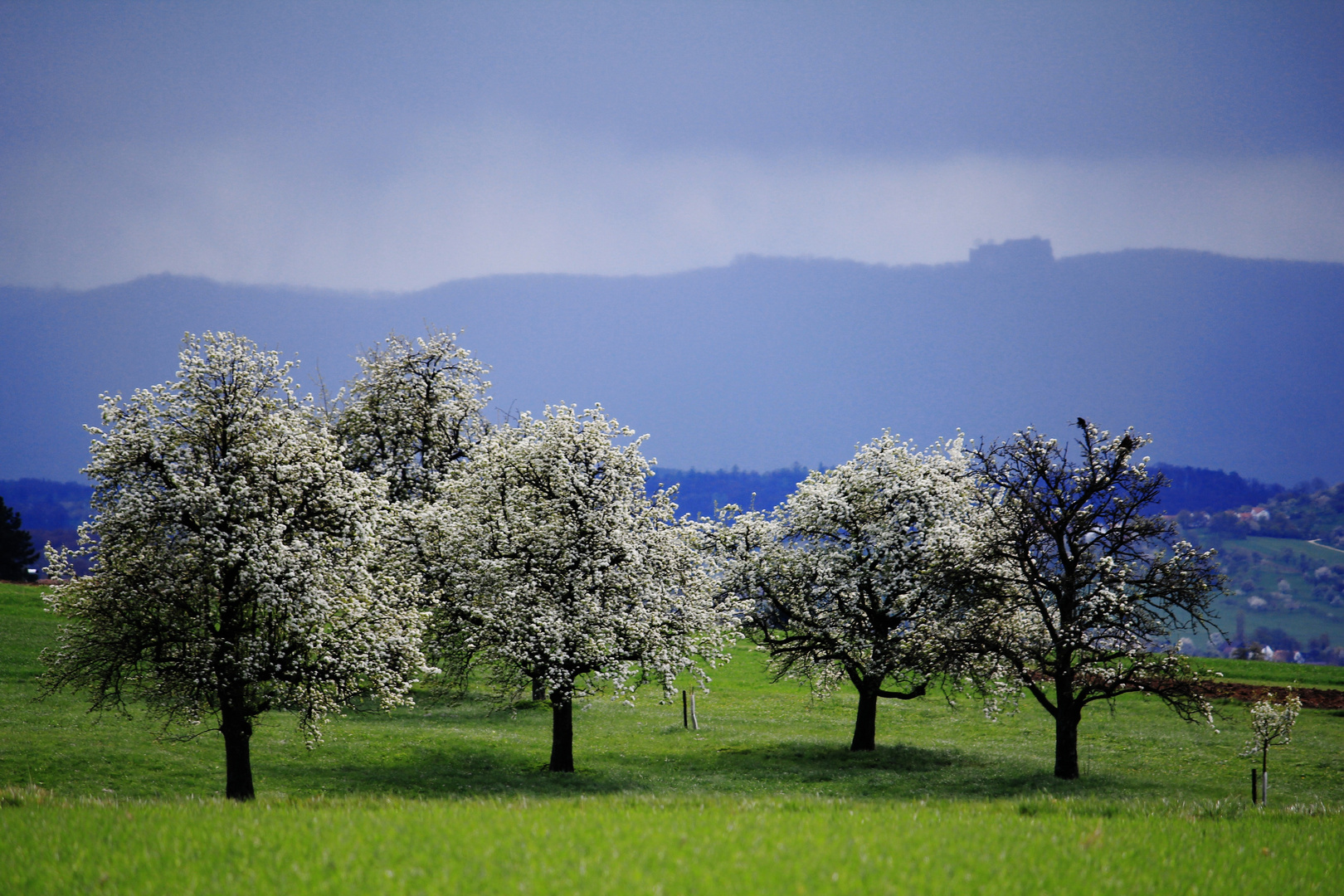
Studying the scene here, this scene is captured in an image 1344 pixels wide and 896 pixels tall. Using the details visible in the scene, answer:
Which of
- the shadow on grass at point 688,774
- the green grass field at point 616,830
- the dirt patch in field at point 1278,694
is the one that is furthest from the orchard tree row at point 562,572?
the dirt patch in field at point 1278,694

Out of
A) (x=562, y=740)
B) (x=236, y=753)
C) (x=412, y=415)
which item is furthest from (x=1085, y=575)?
(x=412, y=415)

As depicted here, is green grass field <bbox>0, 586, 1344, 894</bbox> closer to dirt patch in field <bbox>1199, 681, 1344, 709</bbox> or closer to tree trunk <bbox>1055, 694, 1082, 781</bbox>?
tree trunk <bbox>1055, 694, 1082, 781</bbox>

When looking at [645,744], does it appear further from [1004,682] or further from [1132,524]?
[1132,524]

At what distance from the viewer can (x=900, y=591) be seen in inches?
1484

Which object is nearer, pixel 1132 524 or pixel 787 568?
pixel 1132 524

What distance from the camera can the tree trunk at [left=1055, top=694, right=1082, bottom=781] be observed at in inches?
1287

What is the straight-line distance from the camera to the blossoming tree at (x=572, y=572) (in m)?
32.1

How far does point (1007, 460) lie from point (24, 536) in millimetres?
109522

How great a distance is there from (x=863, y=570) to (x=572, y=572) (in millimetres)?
12754

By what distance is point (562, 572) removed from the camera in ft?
109

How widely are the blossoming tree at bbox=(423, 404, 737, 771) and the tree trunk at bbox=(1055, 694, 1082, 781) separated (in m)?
12.8

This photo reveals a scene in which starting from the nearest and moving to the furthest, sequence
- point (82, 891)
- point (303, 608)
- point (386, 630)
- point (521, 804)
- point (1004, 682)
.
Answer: point (82, 891)
point (521, 804)
point (303, 608)
point (386, 630)
point (1004, 682)

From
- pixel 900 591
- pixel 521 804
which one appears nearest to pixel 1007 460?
pixel 900 591

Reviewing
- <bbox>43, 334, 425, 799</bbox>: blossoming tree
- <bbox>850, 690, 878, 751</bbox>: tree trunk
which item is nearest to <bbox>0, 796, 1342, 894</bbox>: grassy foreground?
<bbox>43, 334, 425, 799</bbox>: blossoming tree
